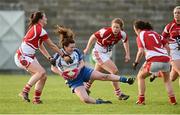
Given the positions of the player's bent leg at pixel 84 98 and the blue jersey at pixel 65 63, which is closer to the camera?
the player's bent leg at pixel 84 98

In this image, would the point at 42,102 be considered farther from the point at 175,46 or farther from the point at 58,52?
the point at 175,46

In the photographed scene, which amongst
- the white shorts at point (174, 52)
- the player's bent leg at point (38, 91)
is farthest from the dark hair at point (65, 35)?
the white shorts at point (174, 52)

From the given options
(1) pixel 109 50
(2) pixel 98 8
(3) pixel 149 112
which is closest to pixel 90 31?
(2) pixel 98 8

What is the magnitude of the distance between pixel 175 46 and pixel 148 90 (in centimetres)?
315

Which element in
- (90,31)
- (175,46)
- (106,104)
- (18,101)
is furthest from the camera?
(90,31)

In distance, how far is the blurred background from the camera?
30.3 metres

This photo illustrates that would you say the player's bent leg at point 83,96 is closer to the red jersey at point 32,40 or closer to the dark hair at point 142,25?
the red jersey at point 32,40

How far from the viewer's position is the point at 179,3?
31.4m

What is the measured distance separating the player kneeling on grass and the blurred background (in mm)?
15242

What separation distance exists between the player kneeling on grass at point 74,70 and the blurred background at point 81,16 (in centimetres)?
1524

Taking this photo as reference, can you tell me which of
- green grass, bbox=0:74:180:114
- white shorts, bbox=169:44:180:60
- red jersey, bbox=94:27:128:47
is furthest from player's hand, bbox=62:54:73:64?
white shorts, bbox=169:44:180:60

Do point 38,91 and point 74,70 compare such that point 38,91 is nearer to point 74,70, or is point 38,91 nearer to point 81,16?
point 74,70

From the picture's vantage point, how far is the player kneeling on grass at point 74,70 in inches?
572

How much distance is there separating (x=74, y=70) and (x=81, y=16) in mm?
16566
